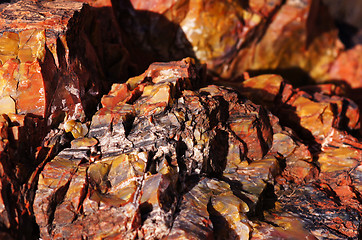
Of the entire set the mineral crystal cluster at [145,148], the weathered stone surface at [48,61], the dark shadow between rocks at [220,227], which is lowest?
the dark shadow between rocks at [220,227]

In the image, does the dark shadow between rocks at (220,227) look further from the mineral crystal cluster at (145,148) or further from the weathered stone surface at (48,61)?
A: the weathered stone surface at (48,61)

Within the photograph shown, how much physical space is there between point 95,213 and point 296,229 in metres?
2.21

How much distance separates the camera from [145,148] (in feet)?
13.1

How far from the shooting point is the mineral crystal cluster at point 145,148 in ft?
11.8

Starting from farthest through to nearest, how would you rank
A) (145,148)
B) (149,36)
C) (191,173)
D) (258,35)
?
(258,35)
(149,36)
(191,173)
(145,148)

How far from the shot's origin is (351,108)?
625cm

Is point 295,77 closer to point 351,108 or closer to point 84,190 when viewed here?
point 351,108

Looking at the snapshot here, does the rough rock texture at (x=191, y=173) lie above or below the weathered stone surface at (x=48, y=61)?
below

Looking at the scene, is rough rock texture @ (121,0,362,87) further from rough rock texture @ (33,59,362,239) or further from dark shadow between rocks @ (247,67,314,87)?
rough rock texture @ (33,59,362,239)

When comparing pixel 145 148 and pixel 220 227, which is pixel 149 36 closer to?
A: pixel 145 148

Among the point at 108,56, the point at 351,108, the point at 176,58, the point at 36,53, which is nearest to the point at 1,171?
the point at 36,53

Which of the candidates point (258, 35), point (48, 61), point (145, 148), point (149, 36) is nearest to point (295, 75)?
point (258, 35)

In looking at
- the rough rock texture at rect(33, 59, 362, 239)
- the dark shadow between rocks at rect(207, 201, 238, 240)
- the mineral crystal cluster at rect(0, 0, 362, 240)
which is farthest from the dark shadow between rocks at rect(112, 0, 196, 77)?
the dark shadow between rocks at rect(207, 201, 238, 240)

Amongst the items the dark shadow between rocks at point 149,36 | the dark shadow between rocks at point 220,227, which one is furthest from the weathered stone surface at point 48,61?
the dark shadow between rocks at point 220,227
